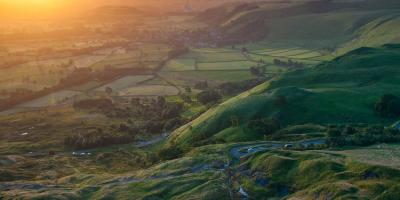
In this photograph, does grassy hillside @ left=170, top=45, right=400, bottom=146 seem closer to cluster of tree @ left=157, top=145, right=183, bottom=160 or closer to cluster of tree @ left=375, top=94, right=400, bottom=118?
cluster of tree @ left=375, top=94, right=400, bottom=118

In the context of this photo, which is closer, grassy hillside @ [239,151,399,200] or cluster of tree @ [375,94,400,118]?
grassy hillside @ [239,151,399,200]

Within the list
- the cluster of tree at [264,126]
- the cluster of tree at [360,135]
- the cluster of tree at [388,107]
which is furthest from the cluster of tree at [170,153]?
the cluster of tree at [388,107]

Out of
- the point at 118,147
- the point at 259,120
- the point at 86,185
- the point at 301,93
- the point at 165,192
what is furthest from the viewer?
the point at 118,147

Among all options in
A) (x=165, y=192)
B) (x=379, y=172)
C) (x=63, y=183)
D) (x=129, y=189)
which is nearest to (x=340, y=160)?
(x=379, y=172)

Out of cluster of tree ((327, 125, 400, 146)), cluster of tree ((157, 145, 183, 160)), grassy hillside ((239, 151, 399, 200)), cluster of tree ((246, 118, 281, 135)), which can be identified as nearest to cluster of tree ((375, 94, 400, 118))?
cluster of tree ((327, 125, 400, 146))

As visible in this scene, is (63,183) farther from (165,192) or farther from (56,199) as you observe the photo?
(165,192)

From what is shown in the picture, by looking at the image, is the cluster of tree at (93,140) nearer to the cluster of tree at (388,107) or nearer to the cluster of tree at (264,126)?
the cluster of tree at (264,126)
